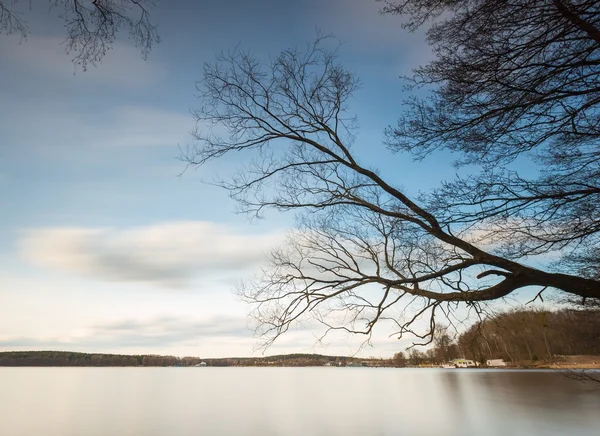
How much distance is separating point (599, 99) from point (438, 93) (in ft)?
4.44

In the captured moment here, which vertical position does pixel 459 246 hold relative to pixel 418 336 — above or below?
above

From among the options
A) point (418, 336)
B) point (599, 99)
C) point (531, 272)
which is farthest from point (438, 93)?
point (418, 336)

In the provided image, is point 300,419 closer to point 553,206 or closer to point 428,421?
point 428,421

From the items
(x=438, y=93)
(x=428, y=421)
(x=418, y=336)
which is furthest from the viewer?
(x=428, y=421)

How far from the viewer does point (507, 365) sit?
8900cm

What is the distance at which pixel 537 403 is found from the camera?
75.2 feet

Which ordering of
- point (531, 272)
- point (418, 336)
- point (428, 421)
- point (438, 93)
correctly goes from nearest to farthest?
point (438, 93)
point (531, 272)
point (418, 336)
point (428, 421)

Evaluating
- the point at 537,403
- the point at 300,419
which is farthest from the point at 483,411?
the point at 300,419

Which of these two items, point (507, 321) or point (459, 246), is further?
point (507, 321)

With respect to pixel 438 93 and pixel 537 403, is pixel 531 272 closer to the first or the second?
pixel 438 93

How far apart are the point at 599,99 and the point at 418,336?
3.24 meters

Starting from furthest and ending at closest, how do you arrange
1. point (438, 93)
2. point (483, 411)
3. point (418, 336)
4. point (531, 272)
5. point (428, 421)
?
1. point (483, 411)
2. point (428, 421)
3. point (418, 336)
4. point (531, 272)
5. point (438, 93)

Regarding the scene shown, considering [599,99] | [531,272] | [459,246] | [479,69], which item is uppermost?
[479,69]

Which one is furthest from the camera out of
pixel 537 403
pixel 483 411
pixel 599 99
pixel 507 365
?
pixel 507 365
